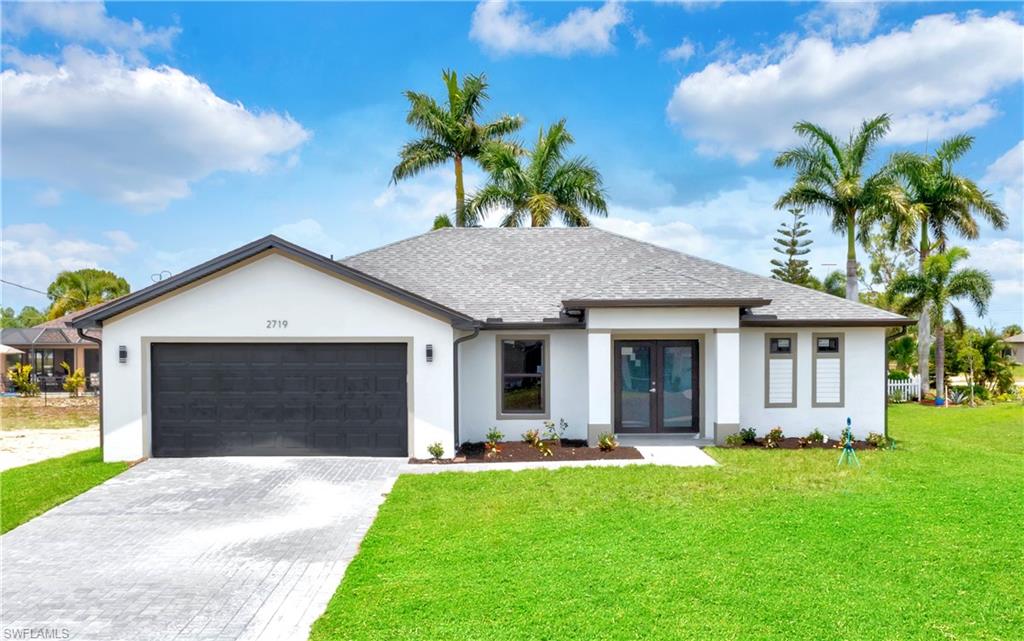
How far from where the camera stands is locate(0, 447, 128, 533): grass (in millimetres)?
8172

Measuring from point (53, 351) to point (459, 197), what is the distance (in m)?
23.9

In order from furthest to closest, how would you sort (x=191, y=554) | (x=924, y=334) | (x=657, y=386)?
(x=924, y=334) < (x=657, y=386) < (x=191, y=554)

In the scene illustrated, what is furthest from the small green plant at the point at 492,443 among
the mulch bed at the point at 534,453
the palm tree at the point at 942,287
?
the palm tree at the point at 942,287

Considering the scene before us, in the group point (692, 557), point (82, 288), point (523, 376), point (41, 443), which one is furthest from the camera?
point (82, 288)

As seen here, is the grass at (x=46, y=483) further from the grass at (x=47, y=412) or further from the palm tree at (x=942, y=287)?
the palm tree at (x=942, y=287)

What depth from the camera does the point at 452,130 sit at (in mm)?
26297

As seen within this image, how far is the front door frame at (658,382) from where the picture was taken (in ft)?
43.2

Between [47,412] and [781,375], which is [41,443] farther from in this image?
[781,375]

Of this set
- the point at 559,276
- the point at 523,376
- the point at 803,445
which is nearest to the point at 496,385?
the point at 523,376

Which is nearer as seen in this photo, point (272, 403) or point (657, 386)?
point (272, 403)

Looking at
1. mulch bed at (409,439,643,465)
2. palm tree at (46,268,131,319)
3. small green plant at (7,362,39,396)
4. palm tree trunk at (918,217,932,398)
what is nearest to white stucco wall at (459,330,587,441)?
mulch bed at (409,439,643,465)

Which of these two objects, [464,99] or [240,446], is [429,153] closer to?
[464,99]

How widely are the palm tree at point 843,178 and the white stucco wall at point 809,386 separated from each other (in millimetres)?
11997

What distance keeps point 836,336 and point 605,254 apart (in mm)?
6126
